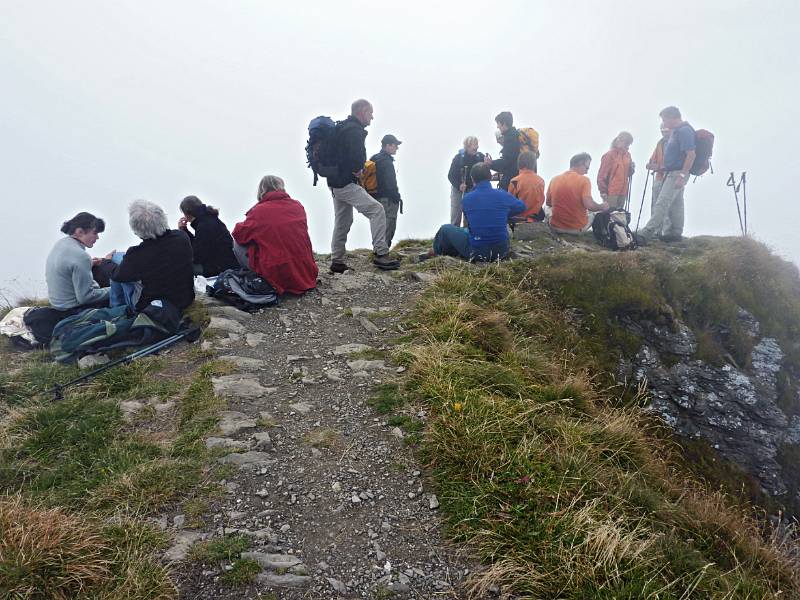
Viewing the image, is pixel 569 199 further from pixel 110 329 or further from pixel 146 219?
pixel 110 329

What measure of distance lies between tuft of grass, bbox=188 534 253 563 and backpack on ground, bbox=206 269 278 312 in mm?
4624

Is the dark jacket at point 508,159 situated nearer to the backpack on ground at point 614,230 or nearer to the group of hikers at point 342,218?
the group of hikers at point 342,218

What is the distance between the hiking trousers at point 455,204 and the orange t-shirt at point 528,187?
160 cm

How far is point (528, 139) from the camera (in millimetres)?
11352

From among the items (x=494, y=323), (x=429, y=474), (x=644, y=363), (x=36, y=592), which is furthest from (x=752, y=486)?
(x=36, y=592)

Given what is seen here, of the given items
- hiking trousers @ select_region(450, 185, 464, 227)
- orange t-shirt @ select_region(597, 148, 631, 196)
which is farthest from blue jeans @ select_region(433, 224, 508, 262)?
orange t-shirt @ select_region(597, 148, 631, 196)

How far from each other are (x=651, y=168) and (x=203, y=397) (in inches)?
458

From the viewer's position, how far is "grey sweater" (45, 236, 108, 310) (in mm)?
6633

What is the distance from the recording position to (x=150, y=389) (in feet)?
17.7

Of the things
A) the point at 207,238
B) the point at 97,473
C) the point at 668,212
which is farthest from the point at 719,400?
the point at 207,238

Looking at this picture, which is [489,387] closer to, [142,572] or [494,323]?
[494,323]

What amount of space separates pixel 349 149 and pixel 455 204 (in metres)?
4.74

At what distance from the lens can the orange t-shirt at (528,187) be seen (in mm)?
10484

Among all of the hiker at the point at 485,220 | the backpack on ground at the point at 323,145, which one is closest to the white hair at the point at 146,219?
the backpack on ground at the point at 323,145
